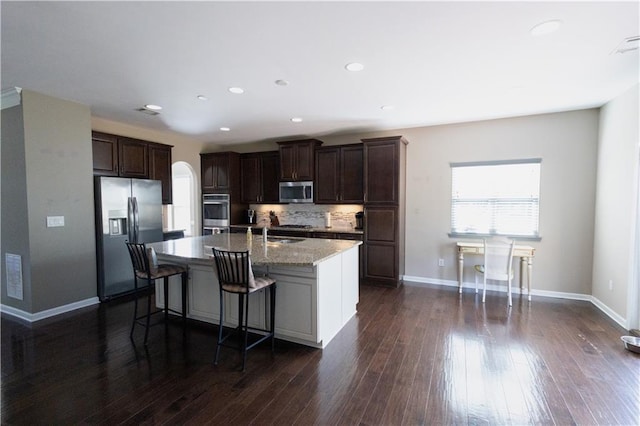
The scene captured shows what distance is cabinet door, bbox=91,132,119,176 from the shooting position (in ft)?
14.4

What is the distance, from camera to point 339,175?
562 cm

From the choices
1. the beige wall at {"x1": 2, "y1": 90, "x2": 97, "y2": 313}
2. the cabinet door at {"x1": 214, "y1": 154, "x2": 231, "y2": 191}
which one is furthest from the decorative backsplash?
the beige wall at {"x1": 2, "y1": 90, "x2": 97, "y2": 313}

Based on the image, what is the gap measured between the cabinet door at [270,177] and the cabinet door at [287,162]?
1.15ft

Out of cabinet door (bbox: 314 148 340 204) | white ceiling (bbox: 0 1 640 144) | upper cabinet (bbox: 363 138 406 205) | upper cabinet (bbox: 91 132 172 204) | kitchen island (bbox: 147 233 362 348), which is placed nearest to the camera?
white ceiling (bbox: 0 1 640 144)

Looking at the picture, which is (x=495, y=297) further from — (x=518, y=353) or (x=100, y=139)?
(x=100, y=139)

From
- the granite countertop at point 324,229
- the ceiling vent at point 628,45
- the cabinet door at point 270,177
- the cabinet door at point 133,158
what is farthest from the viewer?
the cabinet door at point 270,177

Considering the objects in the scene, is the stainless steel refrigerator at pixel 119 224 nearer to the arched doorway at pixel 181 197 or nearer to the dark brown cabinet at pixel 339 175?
the arched doorway at pixel 181 197

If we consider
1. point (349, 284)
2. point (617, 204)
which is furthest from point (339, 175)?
point (617, 204)

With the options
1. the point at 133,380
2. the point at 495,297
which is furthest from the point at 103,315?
the point at 495,297

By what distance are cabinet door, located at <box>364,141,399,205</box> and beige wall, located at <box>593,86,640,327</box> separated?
2.64 meters

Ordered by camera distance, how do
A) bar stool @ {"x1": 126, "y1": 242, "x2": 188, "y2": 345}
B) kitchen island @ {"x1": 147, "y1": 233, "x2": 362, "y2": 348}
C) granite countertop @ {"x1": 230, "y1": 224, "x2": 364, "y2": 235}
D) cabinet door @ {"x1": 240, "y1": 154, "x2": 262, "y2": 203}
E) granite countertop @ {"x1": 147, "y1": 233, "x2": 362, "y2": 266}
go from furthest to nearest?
cabinet door @ {"x1": 240, "y1": 154, "x2": 262, "y2": 203} → granite countertop @ {"x1": 230, "y1": 224, "x2": 364, "y2": 235} → bar stool @ {"x1": 126, "y1": 242, "x2": 188, "y2": 345} → kitchen island @ {"x1": 147, "y1": 233, "x2": 362, "y2": 348} → granite countertop @ {"x1": 147, "y1": 233, "x2": 362, "y2": 266}

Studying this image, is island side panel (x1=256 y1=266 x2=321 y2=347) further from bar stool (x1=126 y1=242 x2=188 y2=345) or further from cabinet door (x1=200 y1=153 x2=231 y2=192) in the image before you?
cabinet door (x1=200 y1=153 x2=231 y2=192)

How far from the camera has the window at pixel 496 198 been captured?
4.59 metres

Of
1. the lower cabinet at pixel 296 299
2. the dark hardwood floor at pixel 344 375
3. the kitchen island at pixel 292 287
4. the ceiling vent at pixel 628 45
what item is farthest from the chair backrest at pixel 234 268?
the ceiling vent at pixel 628 45
